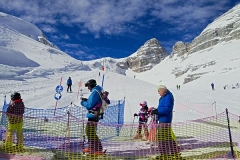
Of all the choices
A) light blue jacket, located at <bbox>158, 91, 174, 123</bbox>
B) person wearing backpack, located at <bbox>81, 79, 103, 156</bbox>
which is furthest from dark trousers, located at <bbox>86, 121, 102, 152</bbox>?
light blue jacket, located at <bbox>158, 91, 174, 123</bbox>

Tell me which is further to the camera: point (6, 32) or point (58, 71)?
point (6, 32)

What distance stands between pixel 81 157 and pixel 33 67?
33.6m

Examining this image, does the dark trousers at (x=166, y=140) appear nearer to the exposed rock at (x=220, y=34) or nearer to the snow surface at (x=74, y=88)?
the snow surface at (x=74, y=88)

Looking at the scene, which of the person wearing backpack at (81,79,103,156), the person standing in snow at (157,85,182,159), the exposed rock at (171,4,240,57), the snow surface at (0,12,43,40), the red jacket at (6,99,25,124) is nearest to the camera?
the person standing in snow at (157,85,182,159)

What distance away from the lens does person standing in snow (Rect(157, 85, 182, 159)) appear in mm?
6043

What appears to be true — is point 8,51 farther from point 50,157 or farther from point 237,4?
point 237,4

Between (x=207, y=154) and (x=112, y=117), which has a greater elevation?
(x=112, y=117)

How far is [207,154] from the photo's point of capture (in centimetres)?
665

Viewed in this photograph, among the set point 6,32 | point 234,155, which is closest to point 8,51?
point 6,32

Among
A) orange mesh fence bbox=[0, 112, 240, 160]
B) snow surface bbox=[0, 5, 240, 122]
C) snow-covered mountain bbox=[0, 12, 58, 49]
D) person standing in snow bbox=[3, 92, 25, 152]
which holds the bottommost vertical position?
orange mesh fence bbox=[0, 112, 240, 160]

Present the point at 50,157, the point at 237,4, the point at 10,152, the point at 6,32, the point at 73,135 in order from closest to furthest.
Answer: the point at 50,157 < the point at 10,152 < the point at 73,135 < the point at 6,32 < the point at 237,4

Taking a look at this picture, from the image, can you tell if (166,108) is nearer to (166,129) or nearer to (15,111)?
(166,129)

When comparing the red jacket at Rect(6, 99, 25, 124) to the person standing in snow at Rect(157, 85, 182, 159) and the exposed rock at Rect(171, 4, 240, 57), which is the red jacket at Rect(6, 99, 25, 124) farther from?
the exposed rock at Rect(171, 4, 240, 57)

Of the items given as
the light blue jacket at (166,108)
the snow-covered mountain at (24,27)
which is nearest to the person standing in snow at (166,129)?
the light blue jacket at (166,108)
